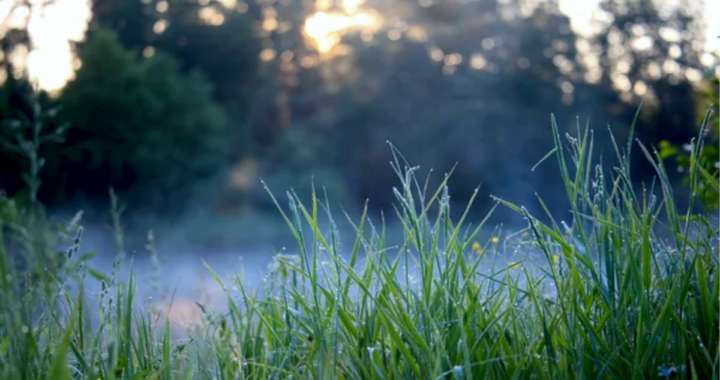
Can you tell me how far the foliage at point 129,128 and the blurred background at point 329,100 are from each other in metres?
0.03

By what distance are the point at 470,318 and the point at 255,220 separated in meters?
11.9

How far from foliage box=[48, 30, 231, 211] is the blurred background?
1.1 inches

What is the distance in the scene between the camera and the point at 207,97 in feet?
47.0

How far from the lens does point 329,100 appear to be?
585 inches

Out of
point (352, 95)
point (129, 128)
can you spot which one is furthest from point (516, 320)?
point (352, 95)

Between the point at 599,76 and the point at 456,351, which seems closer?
the point at 456,351

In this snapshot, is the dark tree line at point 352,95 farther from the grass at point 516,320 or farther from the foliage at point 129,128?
the grass at point 516,320

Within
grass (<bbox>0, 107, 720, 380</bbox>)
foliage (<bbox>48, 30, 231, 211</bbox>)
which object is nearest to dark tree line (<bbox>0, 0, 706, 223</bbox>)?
foliage (<bbox>48, 30, 231, 211</bbox>)

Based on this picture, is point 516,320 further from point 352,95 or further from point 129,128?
point 352,95

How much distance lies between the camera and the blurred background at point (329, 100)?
493 inches

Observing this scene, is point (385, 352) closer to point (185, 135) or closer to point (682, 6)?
point (185, 135)

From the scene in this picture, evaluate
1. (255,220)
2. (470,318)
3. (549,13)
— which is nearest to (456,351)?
(470,318)

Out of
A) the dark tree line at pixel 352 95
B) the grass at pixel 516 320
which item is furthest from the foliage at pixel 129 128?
the grass at pixel 516 320

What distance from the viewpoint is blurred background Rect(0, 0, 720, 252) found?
1253 centimetres
